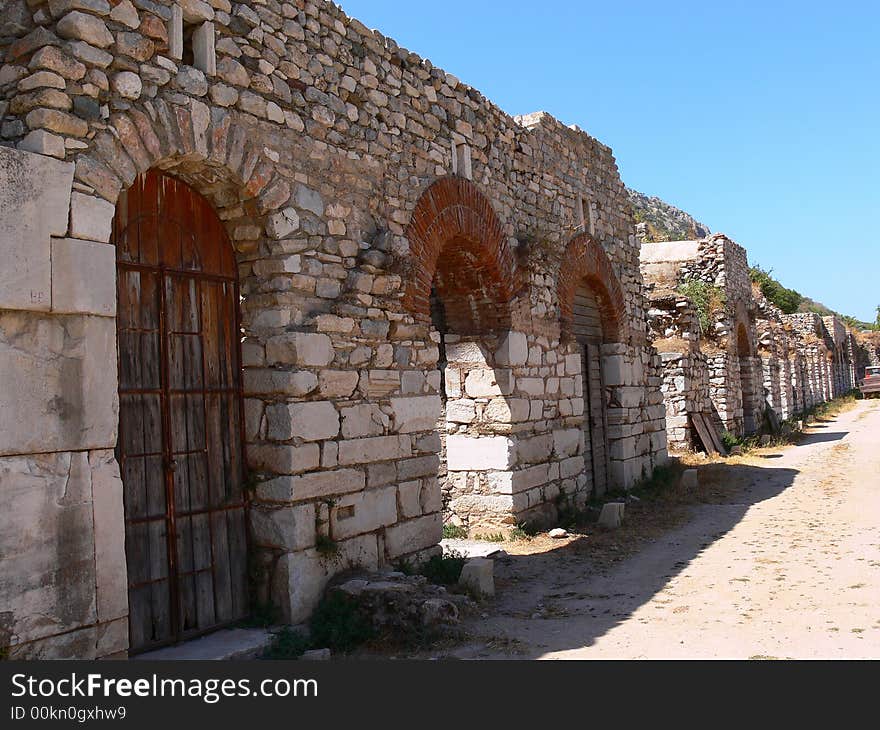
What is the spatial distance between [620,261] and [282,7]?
747 cm

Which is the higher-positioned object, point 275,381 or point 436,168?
point 436,168

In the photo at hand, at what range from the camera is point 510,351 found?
27.5 ft

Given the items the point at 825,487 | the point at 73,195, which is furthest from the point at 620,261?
the point at 73,195

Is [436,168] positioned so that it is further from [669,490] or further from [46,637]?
[669,490]

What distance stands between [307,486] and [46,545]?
188 centimetres

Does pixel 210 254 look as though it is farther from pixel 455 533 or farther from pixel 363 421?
pixel 455 533

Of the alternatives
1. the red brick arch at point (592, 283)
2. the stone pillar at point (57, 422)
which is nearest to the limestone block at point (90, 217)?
the stone pillar at point (57, 422)

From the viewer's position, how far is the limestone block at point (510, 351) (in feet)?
27.5

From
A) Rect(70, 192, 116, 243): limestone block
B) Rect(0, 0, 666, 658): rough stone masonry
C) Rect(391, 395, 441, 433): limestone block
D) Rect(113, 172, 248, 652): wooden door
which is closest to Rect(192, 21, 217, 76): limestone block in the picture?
Rect(0, 0, 666, 658): rough stone masonry

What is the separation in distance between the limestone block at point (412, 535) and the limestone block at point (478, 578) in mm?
407

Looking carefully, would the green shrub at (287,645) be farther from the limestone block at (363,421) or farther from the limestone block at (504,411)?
the limestone block at (504,411)

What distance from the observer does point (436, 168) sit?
7.29 meters

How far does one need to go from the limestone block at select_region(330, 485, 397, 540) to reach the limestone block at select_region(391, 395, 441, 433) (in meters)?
0.53

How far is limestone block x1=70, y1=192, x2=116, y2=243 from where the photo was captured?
4020 millimetres
